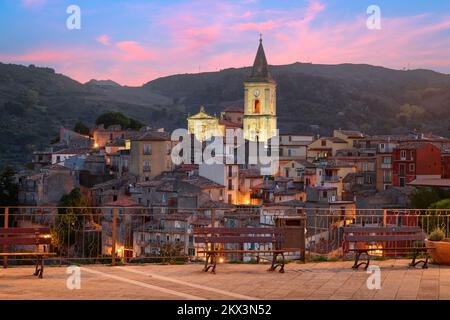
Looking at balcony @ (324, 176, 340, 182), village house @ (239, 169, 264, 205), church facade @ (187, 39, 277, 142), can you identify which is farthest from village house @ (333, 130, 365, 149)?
balcony @ (324, 176, 340, 182)

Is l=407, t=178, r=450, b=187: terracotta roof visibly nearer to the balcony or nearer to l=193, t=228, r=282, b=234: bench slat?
the balcony

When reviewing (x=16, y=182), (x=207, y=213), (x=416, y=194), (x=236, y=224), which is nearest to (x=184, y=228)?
(x=236, y=224)

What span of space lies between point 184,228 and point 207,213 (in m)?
9.65

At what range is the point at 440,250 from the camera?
→ 45.0ft

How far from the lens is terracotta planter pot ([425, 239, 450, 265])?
1366cm

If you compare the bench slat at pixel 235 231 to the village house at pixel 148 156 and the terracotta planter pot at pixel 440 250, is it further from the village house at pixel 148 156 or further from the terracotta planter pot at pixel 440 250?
the village house at pixel 148 156

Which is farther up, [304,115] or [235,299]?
[304,115]

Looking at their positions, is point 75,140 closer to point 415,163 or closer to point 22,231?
point 415,163

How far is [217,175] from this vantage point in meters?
72.6

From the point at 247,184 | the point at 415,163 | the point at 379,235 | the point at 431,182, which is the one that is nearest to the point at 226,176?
the point at 247,184

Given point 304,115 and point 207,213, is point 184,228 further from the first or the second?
point 304,115

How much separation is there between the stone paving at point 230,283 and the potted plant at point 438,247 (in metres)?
0.27

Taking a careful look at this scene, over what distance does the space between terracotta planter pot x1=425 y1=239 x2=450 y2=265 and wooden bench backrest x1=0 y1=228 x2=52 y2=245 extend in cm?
676
